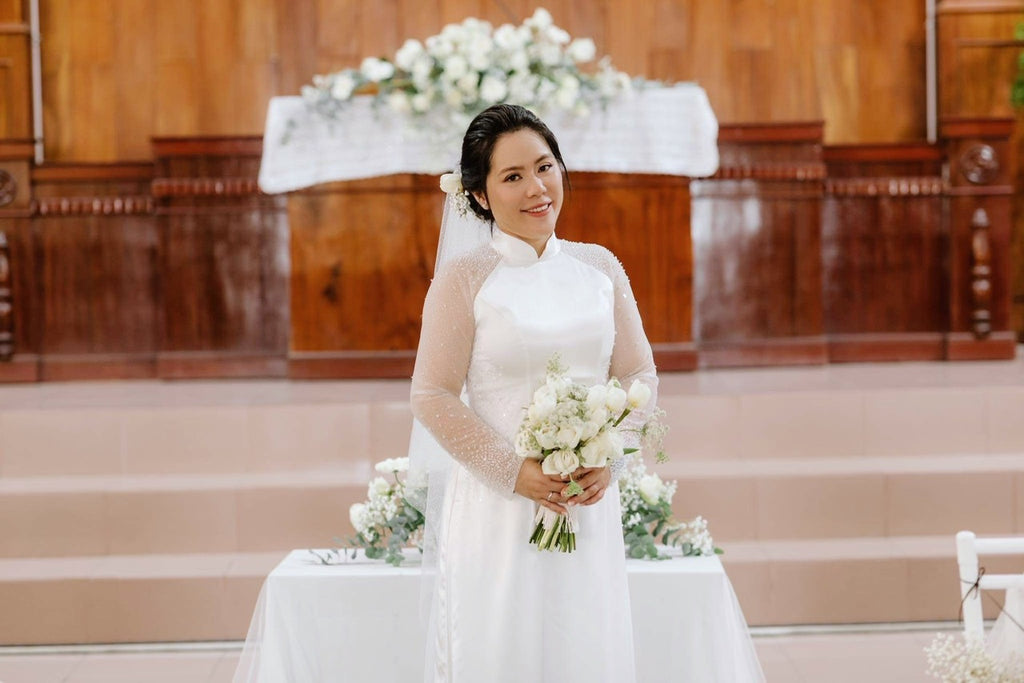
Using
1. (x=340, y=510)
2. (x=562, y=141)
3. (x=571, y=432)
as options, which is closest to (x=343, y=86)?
(x=562, y=141)

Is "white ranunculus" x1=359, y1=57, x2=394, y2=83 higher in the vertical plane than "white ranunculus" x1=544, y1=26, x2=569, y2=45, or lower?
Result: lower

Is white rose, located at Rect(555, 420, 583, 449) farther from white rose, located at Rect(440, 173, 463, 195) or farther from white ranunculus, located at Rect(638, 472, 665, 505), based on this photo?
white ranunculus, located at Rect(638, 472, 665, 505)

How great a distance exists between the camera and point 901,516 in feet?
15.2

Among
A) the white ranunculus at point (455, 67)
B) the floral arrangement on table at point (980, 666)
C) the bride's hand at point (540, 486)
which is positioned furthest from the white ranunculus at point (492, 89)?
the floral arrangement on table at point (980, 666)

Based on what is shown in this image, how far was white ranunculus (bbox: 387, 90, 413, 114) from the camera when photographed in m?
5.55

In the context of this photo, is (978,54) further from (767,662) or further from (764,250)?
(767,662)

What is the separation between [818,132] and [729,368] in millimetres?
1340

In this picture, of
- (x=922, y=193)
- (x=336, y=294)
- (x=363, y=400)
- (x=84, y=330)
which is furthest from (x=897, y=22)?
(x=84, y=330)

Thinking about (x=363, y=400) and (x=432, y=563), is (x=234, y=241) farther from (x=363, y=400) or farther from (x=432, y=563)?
(x=432, y=563)

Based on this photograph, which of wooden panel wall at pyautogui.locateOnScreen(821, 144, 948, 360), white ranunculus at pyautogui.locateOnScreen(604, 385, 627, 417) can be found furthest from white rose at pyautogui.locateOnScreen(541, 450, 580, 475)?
wooden panel wall at pyautogui.locateOnScreen(821, 144, 948, 360)

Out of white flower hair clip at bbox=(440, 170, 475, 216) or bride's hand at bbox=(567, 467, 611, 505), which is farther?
white flower hair clip at bbox=(440, 170, 475, 216)

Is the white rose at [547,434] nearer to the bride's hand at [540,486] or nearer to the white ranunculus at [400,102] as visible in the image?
the bride's hand at [540,486]

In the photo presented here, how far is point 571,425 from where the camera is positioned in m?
2.23

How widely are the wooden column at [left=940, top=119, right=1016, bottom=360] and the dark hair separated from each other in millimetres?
4874
